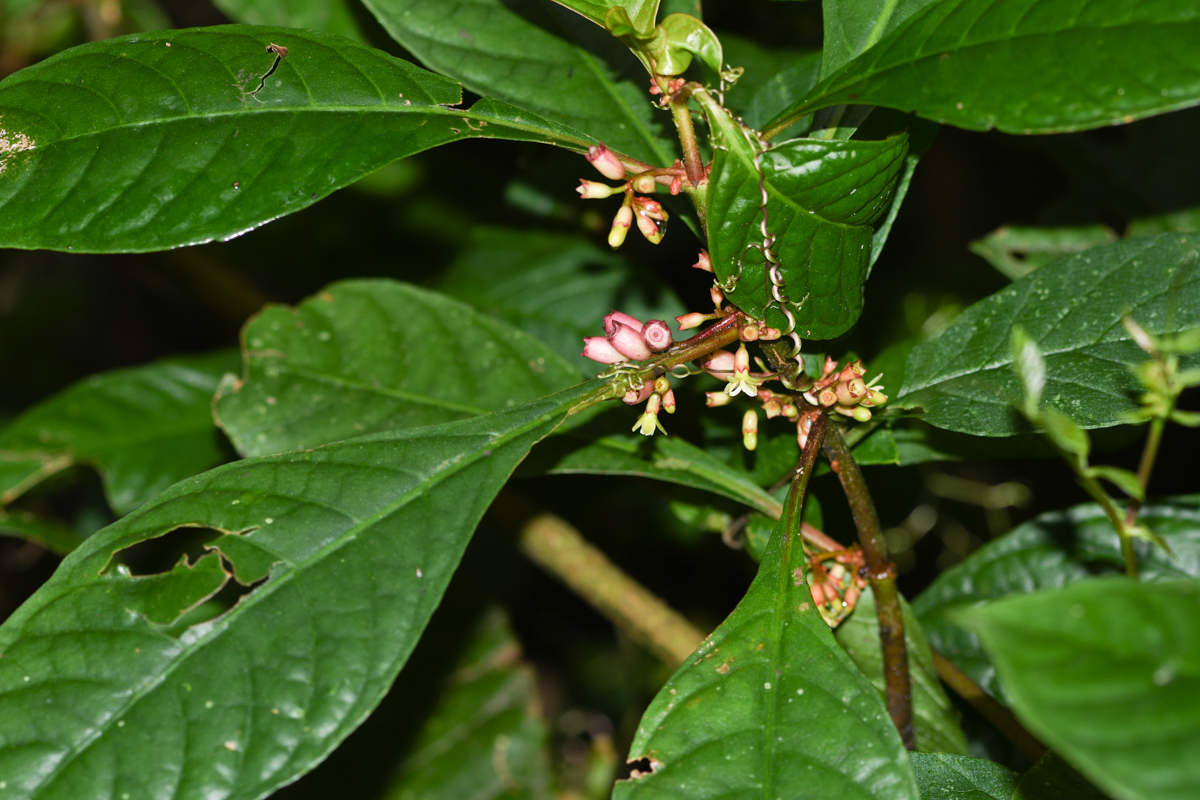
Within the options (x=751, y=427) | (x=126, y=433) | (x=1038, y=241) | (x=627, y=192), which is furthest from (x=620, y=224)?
(x=126, y=433)

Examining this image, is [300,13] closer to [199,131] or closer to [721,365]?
[199,131]

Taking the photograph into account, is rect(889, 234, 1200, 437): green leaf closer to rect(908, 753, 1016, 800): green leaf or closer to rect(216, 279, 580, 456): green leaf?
rect(908, 753, 1016, 800): green leaf

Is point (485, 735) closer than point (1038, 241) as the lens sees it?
No

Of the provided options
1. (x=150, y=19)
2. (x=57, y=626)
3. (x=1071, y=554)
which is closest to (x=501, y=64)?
(x=57, y=626)

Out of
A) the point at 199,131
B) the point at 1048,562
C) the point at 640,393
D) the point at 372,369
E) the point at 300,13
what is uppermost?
the point at 300,13

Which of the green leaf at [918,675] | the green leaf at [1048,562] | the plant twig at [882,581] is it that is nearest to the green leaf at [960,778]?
the plant twig at [882,581]

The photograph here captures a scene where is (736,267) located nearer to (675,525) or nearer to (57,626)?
(57,626)
